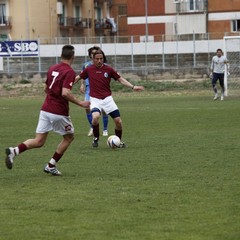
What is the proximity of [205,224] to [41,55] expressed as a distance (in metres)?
49.0

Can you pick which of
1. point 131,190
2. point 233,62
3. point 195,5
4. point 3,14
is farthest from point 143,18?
point 131,190

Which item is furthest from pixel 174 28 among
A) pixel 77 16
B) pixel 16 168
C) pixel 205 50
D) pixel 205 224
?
pixel 205 224

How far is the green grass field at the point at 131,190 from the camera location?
8.76m

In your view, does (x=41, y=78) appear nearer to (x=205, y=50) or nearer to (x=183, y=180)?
(x=205, y=50)

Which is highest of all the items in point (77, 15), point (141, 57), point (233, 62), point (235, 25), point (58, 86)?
point (77, 15)

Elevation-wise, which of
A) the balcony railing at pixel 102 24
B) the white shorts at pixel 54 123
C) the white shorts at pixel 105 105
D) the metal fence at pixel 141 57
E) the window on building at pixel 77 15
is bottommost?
the metal fence at pixel 141 57

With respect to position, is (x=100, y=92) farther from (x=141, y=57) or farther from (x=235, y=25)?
(x=235, y=25)

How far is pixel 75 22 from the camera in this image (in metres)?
82.2

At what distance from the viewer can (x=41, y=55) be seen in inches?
2255

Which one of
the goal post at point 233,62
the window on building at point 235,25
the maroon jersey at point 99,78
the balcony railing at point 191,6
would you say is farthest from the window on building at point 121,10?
the maroon jersey at point 99,78

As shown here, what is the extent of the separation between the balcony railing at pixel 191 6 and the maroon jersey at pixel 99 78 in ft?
185

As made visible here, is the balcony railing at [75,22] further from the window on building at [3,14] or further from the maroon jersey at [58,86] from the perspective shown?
the maroon jersey at [58,86]

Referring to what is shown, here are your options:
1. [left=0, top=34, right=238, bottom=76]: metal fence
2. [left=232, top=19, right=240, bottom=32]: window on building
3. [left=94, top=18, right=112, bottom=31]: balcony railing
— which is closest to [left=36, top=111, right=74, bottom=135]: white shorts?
[left=0, top=34, right=238, bottom=76]: metal fence

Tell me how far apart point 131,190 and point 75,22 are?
235 ft
